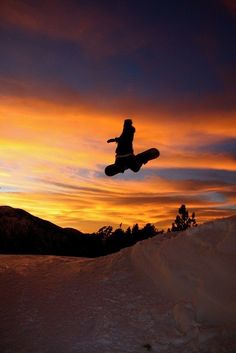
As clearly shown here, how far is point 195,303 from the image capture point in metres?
10.8

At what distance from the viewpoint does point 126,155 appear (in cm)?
1226

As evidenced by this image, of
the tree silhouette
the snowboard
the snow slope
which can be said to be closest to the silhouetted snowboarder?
the snowboard

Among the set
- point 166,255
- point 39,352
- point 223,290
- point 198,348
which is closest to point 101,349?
point 39,352

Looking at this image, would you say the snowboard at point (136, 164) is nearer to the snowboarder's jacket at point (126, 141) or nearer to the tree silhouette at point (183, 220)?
the snowboarder's jacket at point (126, 141)

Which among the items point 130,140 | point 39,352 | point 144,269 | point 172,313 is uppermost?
point 130,140

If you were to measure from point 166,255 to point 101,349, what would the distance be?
449cm

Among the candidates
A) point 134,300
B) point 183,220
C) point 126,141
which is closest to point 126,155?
point 126,141

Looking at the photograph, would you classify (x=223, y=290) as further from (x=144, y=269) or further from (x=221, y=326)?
(x=144, y=269)

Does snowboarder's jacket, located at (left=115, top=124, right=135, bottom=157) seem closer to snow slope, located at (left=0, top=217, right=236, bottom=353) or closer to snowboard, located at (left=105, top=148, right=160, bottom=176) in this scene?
snowboard, located at (left=105, top=148, right=160, bottom=176)

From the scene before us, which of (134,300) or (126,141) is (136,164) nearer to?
(126,141)

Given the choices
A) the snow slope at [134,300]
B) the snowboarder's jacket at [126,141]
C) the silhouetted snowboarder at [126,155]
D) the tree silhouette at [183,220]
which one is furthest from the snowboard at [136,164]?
the tree silhouette at [183,220]

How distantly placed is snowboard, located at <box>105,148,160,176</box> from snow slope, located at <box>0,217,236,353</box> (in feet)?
8.50

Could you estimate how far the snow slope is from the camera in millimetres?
9320

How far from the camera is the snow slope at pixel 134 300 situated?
30.6ft
